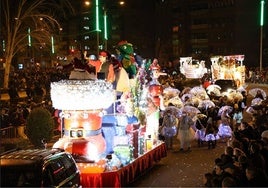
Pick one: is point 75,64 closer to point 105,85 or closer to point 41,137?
point 105,85

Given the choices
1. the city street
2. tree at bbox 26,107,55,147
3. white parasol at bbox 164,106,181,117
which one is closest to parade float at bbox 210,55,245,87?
white parasol at bbox 164,106,181,117

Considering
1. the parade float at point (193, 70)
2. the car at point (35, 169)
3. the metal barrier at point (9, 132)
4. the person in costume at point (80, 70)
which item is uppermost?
the parade float at point (193, 70)

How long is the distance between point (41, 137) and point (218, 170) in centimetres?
725

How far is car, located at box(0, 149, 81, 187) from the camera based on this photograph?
7879mm

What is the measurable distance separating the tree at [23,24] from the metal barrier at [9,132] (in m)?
11.4

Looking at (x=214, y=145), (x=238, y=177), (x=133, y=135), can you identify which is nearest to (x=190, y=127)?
(x=214, y=145)

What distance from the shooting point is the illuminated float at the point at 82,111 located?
11.5m

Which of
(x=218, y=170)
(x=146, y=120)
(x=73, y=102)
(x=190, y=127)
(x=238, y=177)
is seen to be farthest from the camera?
(x=190, y=127)

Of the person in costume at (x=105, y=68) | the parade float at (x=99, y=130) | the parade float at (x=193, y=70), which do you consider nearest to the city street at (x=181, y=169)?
the parade float at (x=99, y=130)

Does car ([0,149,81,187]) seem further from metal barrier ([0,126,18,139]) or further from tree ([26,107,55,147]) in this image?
metal barrier ([0,126,18,139])

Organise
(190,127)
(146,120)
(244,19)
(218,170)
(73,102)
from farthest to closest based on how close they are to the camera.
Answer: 1. (244,19)
2. (190,127)
3. (146,120)
4. (73,102)
5. (218,170)

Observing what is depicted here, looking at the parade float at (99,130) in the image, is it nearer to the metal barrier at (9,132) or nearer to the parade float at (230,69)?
the metal barrier at (9,132)

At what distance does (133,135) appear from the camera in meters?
13.2

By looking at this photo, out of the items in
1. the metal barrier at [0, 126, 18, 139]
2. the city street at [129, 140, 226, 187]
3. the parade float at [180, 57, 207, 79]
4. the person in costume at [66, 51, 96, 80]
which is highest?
the parade float at [180, 57, 207, 79]
